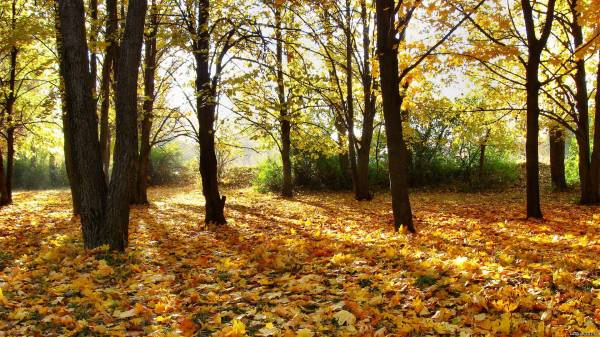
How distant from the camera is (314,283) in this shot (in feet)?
15.2

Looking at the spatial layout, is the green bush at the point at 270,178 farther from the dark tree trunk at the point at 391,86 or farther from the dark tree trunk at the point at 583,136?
the dark tree trunk at the point at 391,86

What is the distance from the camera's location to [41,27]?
1067 cm

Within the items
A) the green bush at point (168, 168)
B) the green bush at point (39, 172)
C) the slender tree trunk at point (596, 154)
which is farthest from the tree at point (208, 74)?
the green bush at point (39, 172)

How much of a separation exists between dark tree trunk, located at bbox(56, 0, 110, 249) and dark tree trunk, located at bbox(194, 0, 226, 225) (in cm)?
267

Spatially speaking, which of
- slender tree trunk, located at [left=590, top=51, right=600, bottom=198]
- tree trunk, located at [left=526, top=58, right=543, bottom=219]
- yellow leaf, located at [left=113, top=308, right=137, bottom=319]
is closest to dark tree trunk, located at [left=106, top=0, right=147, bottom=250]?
yellow leaf, located at [left=113, top=308, right=137, bottom=319]

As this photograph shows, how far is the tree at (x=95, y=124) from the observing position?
614 cm

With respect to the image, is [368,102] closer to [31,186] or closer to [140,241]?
[140,241]

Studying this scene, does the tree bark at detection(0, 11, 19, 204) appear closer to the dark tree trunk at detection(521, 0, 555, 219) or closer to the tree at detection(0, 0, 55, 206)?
the tree at detection(0, 0, 55, 206)

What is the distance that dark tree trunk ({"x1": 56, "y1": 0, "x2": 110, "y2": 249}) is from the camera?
6.14m

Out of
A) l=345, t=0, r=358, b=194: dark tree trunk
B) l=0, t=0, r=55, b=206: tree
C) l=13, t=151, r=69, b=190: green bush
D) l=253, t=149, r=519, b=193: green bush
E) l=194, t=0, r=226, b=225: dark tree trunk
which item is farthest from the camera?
l=13, t=151, r=69, b=190: green bush

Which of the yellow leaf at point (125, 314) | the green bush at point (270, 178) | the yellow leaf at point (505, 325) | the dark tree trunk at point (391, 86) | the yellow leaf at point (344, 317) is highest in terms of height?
the dark tree trunk at point (391, 86)

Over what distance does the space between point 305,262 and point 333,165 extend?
47.9 ft

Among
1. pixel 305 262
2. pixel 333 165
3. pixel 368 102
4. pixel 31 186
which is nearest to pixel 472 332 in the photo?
pixel 305 262

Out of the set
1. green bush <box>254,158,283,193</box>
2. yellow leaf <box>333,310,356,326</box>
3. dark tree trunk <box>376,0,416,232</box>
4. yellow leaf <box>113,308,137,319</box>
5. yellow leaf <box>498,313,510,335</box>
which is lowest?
yellow leaf <box>113,308,137,319</box>
